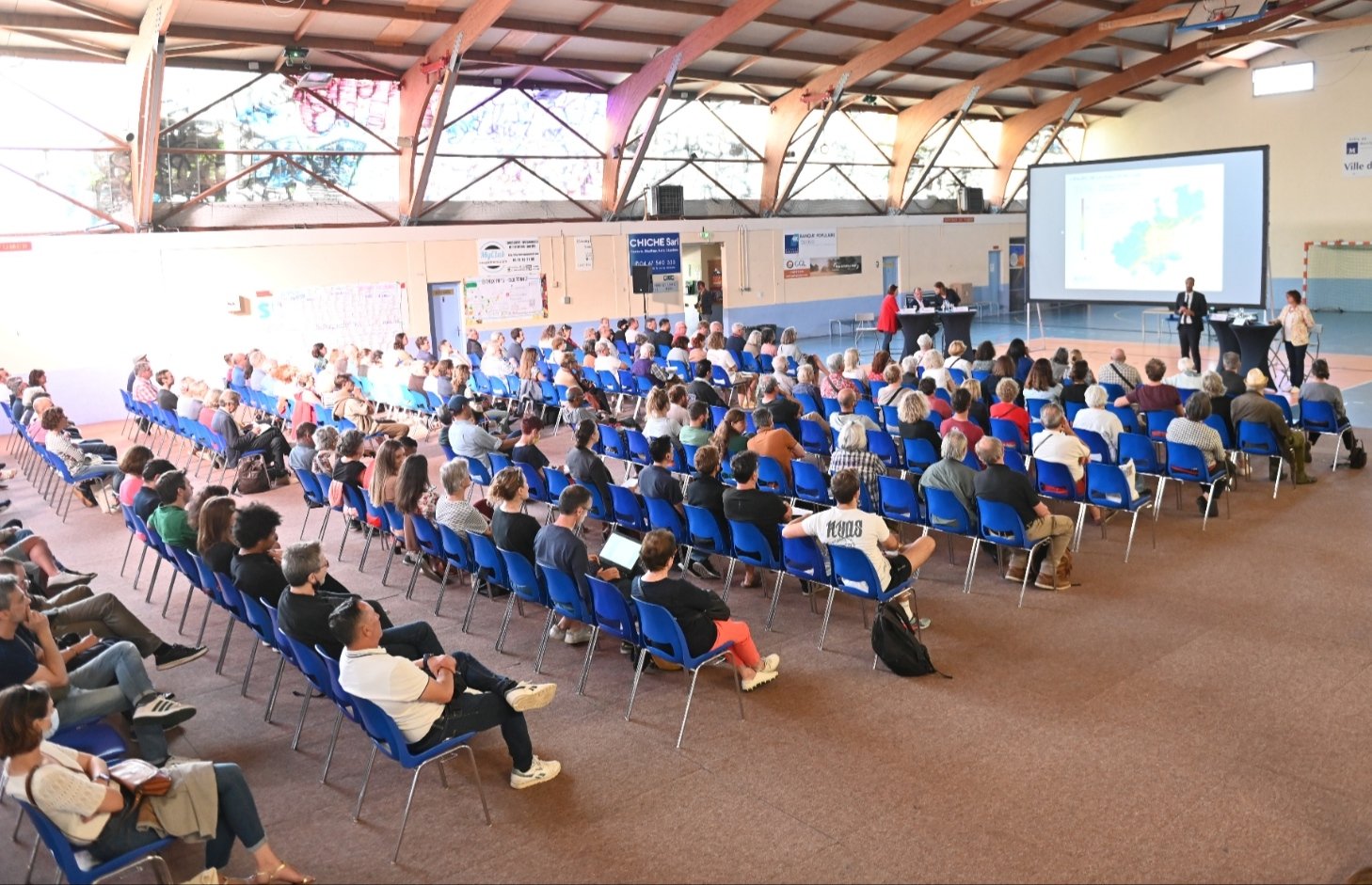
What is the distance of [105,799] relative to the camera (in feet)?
11.6

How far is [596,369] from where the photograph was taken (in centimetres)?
1396

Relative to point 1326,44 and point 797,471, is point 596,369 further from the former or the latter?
point 1326,44

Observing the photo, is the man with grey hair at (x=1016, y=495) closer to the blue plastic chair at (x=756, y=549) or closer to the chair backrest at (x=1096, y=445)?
the blue plastic chair at (x=756, y=549)

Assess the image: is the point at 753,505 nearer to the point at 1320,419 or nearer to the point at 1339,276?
the point at 1320,419

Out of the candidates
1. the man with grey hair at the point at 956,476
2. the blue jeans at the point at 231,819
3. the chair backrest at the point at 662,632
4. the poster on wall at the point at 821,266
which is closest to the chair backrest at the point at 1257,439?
the man with grey hair at the point at 956,476

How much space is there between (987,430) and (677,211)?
13.4m

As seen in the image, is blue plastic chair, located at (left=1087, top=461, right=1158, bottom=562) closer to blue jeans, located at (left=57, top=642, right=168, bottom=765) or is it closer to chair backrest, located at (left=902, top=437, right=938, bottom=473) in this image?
chair backrest, located at (left=902, top=437, right=938, bottom=473)

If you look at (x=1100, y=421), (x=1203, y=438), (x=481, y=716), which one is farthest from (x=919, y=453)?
(x=481, y=716)

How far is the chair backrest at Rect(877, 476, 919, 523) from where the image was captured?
7230 millimetres

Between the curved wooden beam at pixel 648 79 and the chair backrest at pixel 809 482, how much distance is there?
10.7 metres

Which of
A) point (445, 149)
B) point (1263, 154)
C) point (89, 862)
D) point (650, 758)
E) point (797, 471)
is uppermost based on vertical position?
point (445, 149)

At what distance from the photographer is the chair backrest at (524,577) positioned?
595 cm

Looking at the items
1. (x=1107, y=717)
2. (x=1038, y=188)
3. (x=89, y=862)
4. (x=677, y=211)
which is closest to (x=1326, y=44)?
(x=1038, y=188)

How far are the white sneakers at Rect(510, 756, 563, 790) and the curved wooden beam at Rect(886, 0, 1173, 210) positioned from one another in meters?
19.5
